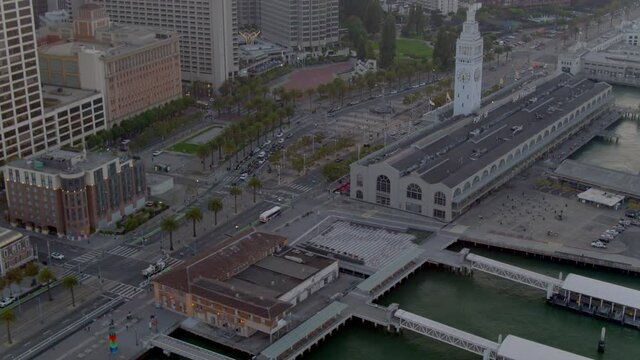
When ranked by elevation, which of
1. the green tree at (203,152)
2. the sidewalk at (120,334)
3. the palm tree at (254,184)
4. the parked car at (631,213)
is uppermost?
the green tree at (203,152)

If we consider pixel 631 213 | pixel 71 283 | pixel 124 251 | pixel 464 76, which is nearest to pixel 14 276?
pixel 71 283

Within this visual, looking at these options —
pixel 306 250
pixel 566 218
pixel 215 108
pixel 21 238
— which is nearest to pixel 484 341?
pixel 306 250

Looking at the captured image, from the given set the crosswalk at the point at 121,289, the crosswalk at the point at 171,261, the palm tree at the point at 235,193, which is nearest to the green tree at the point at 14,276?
the crosswalk at the point at 121,289

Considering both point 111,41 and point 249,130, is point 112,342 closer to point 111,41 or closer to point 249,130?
point 249,130

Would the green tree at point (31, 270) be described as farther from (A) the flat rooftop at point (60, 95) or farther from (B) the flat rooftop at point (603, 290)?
(B) the flat rooftop at point (603, 290)

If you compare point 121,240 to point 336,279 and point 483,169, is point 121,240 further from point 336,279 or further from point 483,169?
point 483,169

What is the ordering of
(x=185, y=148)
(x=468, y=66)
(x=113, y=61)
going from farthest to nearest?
(x=113, y=61) < (x=185, y=148) < (x=468, y=66)
